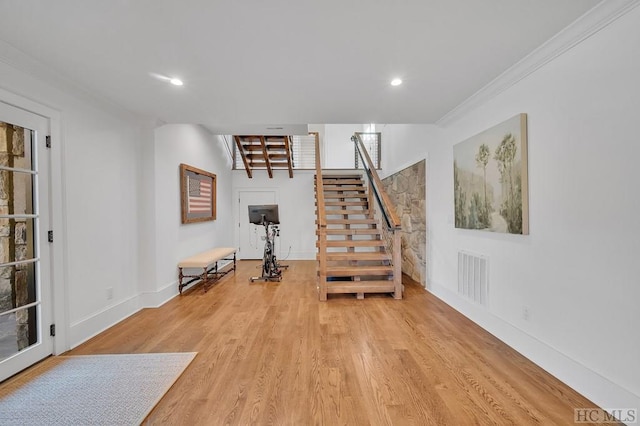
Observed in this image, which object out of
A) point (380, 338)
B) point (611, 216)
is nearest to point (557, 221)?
point (611, 216)

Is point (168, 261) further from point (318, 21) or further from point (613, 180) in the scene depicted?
point (613, 180)

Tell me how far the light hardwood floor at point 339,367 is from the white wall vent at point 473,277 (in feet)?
1.00

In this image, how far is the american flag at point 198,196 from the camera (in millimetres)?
4348

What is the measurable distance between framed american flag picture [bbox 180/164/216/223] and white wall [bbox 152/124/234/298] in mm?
102

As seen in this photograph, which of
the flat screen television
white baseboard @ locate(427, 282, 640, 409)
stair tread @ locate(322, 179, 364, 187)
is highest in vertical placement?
stair tread @ locate(322, 179, 364, 187)

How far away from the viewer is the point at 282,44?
1.79m

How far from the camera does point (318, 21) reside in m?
1.57

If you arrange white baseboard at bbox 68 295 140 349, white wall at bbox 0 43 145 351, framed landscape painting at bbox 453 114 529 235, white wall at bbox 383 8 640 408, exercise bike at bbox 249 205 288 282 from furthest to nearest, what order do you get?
exercise bike at bbox 249 205 288 282
white baseboard at bbox 68 295 140 349
white wall at bbox 0 43 145 351
framed landscape painting at bbox 453 114 529 235
white wall at bbox 383 8 640 408

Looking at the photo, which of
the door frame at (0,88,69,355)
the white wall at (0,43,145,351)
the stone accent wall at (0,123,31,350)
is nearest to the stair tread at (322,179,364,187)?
the white wall at (0,43,145,351)

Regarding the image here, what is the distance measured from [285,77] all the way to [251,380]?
2443mm

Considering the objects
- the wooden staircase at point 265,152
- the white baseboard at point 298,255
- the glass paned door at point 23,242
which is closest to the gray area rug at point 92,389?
the glass paned door at point 23,242

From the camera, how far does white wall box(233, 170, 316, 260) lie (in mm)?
6738

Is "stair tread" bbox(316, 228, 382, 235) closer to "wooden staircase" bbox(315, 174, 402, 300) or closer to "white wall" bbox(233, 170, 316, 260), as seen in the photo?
"wooden staircase" bbox(315, 174, 402, 300)

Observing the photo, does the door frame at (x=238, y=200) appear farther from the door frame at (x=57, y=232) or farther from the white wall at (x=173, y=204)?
the door frame at (x=57, y=232)
